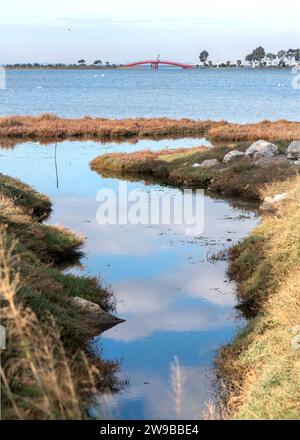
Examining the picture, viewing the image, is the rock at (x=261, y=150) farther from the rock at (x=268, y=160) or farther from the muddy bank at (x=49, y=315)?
the muddy bank at (x=49, y=315)

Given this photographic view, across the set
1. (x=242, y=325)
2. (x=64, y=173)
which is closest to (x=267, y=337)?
(x=242, y=325)

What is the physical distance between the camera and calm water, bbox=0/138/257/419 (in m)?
12.6

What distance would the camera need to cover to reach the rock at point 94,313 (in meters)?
15.1

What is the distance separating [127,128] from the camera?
61.5 metres

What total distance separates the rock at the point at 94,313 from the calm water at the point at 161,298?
297 millimetres

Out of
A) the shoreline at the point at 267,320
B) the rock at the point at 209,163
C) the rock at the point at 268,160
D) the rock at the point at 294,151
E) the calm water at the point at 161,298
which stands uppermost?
the rock at the point at 294,151

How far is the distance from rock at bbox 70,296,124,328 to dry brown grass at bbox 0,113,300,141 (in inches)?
1608

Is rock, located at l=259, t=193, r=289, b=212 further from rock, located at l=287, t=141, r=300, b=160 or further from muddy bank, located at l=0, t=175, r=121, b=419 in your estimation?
rock, located at l=287, t=141, r=300, b=160

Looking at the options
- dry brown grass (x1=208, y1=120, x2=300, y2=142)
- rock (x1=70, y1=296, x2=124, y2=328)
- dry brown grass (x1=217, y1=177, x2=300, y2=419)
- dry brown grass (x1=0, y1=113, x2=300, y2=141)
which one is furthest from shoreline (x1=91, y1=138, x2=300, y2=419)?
dry brown grass (x1=0, y1=113, x2=300, y2=141)

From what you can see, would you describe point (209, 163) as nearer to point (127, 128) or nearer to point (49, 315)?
point (127, 128)

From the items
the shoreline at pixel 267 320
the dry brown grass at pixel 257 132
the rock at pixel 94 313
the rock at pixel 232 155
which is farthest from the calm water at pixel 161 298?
the dry brown grass at pixel 257 132

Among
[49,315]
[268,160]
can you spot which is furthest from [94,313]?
[268,160]

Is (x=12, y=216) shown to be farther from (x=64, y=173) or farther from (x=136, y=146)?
(x=136, y=146)
